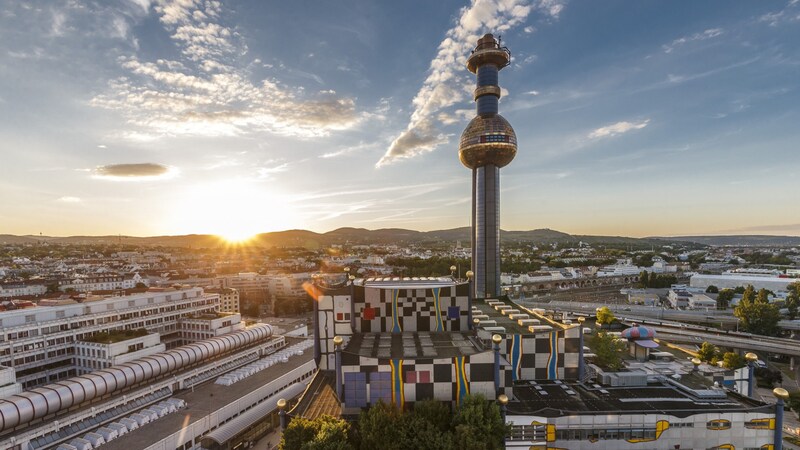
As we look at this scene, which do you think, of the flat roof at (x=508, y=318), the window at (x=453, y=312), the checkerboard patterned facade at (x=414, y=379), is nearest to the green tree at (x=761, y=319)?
the flat roof at (x=508, y=318)

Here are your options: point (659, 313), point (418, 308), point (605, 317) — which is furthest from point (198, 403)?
point (659, 313)

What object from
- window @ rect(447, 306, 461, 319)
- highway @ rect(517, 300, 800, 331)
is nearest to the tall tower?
highway @ rect(517, 300, 800, 331)

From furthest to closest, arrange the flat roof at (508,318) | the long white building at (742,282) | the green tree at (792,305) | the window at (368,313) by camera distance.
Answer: the long white building at (742,282)
the green tree at (792,305)
the window at (368,313)
the flat roof at (508,318)

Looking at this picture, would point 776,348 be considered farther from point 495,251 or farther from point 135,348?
point 135,348

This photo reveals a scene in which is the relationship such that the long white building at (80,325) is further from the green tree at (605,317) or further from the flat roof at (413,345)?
the green tree at (605,317)

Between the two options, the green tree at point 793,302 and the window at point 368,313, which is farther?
the green tree at point 793,302

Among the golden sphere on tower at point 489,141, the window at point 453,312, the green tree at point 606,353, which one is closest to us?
the green tree at point 606,353
